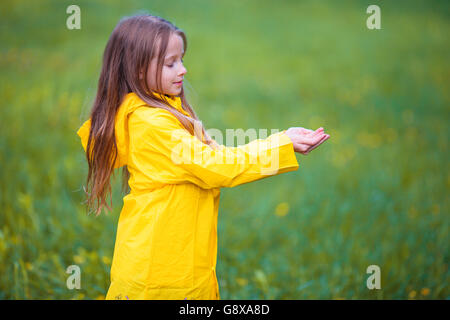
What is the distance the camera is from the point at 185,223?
147 centimetres

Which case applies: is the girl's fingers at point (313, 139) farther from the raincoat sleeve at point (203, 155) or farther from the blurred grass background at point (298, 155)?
the blurred grass background at point (298, 155)

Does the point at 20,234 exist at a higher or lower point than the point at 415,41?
lower

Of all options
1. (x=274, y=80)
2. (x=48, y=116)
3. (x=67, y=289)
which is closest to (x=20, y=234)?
(x=67, y=289)

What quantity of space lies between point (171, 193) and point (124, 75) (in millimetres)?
508

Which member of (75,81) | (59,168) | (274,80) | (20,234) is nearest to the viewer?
(20,234)

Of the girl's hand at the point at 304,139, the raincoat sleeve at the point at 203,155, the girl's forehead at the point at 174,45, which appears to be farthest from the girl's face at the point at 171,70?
the girl's hand at the point at 304,139

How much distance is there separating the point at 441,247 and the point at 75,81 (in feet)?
13.8

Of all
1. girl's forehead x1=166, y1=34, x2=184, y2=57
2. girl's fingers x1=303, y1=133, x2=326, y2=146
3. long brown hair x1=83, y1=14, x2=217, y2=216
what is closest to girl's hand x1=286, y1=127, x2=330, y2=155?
girl's fingers x1=303, y1=133, x2=326, y2=146

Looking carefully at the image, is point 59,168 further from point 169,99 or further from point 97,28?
point 97,28

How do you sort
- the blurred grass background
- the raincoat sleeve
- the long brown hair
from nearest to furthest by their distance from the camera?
the raincoat sleeve
the long brown hair
the blurred grass background

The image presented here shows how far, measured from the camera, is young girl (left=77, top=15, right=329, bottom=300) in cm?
136

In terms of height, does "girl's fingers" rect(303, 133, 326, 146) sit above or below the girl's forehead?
below

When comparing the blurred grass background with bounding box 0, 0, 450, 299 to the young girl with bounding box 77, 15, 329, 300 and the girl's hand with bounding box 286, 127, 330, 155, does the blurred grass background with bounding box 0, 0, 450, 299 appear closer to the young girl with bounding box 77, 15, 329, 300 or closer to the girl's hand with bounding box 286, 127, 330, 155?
the young girl with bounding box 77, 15, 329, 300

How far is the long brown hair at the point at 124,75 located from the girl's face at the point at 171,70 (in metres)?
0.01
